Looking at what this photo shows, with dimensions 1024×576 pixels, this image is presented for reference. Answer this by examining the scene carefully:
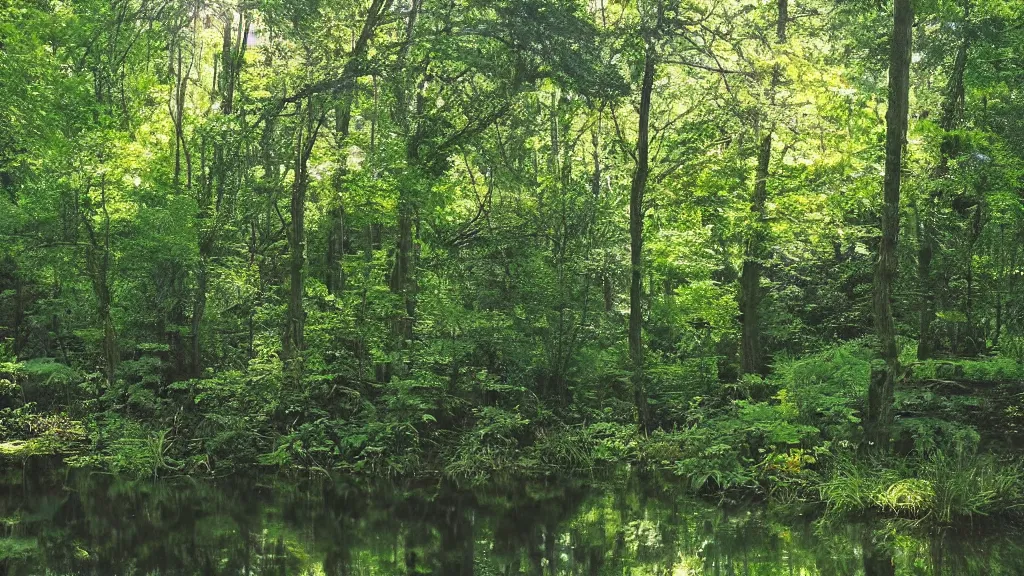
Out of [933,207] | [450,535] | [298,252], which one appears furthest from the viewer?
[298,252]

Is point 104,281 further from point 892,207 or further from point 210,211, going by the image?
point 892,207

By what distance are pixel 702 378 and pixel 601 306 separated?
2326 millimetres

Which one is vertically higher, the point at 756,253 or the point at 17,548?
the point at 756,253

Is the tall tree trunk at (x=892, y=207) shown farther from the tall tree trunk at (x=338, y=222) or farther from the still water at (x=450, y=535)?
the tall tree trunk at (x=338, y=222)

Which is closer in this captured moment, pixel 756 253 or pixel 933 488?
pixel 933 488

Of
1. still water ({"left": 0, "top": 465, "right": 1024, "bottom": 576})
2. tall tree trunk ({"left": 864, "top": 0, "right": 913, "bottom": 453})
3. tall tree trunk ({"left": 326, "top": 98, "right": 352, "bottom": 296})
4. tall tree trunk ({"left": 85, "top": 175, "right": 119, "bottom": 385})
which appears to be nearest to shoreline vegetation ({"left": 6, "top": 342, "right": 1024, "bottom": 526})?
still water ({"left": 0, "top": 465, "right": 1024, "bottom": 576})

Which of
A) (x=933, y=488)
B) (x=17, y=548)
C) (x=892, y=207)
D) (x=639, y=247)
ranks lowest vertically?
(x=17, y=548)

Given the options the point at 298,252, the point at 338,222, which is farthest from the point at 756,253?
the point at 338,222

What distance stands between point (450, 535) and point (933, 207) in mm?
9411

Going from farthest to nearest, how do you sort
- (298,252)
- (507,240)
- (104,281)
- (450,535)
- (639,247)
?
(507,240) < (104,281) < (639,247) < (298,252) < (450,535)

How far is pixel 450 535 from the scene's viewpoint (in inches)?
334

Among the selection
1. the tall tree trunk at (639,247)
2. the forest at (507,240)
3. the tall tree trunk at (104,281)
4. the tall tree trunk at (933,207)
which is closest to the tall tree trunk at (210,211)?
the forest at (507,240)

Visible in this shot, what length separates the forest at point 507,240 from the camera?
476 inches

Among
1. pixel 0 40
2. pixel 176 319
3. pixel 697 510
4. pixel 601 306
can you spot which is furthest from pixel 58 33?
pixel 697 510
